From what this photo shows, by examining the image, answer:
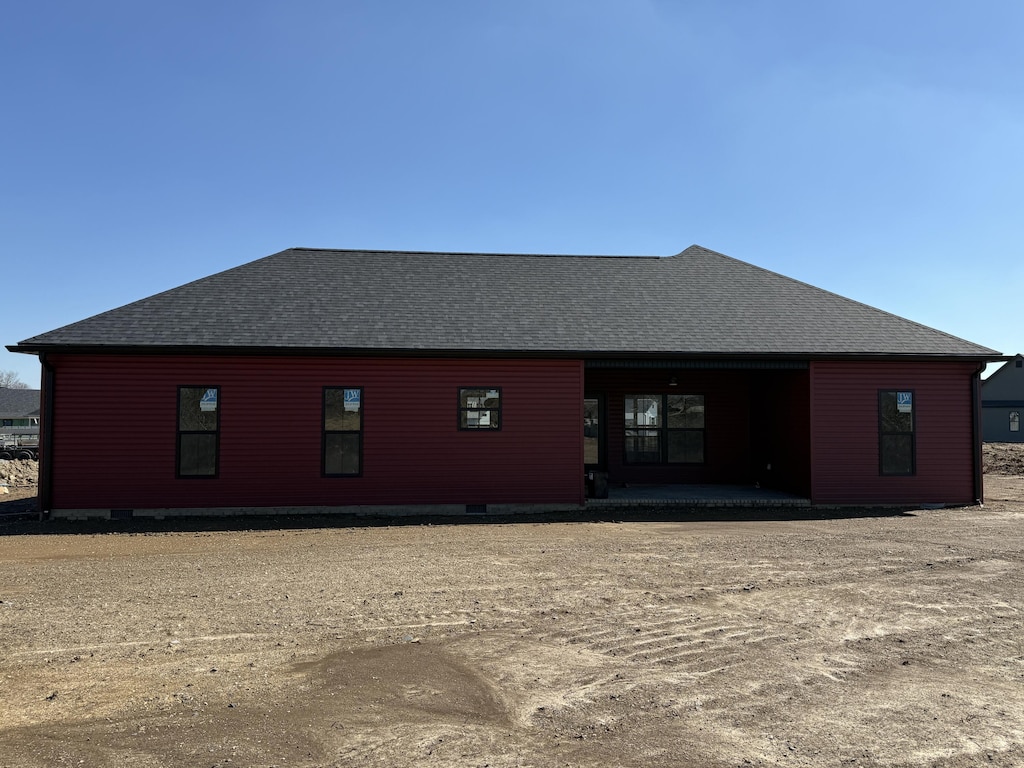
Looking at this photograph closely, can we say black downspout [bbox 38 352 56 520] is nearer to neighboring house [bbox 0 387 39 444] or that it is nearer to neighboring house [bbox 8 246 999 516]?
neighboring house [bbox 8 246 999 516]

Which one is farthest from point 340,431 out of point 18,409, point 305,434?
point 18,409

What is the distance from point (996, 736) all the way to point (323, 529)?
32.5ft

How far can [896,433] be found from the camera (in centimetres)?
1459

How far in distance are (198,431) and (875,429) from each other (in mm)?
13019

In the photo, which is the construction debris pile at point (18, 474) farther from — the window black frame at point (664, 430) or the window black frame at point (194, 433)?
the window black frame at point (664, 430)

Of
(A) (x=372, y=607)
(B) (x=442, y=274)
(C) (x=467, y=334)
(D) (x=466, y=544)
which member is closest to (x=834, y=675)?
(A) (x=372, y=607)

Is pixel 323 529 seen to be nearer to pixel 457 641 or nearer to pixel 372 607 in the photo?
pixel 372 607

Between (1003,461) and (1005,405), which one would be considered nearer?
(1003,461)

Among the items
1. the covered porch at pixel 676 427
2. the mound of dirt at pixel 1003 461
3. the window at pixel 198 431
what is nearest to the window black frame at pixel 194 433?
the window at pixel 198 431

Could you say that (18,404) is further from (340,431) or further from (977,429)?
(977,429)

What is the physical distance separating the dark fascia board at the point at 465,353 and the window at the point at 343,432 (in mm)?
800

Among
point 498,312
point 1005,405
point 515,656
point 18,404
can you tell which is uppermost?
point 498,312

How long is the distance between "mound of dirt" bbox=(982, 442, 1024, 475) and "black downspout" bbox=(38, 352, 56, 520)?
84.0 feet

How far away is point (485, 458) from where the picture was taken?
45.7 feet
